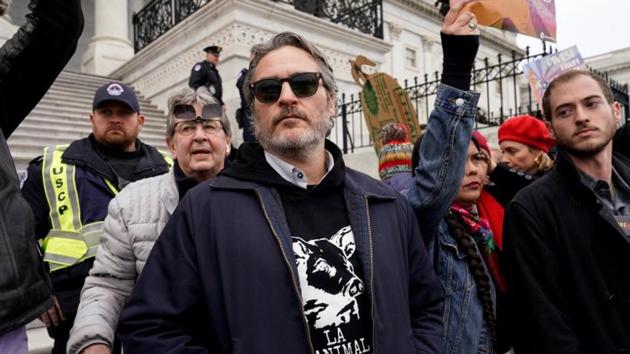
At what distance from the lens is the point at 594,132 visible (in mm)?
2213

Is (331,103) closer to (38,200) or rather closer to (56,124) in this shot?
(38,200)

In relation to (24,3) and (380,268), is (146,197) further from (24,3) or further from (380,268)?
(24,3)

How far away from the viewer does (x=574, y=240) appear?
206 cm

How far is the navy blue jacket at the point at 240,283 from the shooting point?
1.52 metres

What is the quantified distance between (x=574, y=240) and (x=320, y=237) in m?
1.13

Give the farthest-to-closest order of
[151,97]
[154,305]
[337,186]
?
[151,97] → [337,186] → [154,305]

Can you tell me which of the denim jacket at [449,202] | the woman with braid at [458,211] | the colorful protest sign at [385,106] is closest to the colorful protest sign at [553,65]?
the colorful protest sign at [385,106]

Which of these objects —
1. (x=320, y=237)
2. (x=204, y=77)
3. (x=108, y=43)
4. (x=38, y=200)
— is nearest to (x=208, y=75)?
(x=204, y=77)

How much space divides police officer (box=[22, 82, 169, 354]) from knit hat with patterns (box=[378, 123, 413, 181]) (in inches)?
59.3

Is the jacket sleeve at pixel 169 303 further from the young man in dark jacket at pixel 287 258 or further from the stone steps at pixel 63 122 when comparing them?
the stone steps at pixel 63 122

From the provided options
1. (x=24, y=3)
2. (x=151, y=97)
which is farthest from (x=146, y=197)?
(x=24, y=3)

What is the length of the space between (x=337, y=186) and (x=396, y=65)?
3114 centimetres

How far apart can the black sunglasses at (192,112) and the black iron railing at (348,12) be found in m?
11.9

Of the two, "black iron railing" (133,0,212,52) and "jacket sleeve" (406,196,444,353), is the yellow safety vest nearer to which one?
"jacket sleeve" (406,196,444,353)
